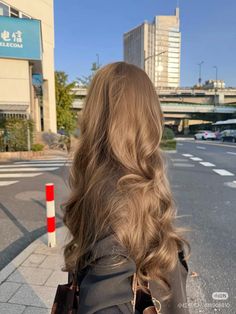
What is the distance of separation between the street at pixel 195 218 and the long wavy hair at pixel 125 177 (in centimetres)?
30

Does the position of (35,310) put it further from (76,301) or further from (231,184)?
(231,184)

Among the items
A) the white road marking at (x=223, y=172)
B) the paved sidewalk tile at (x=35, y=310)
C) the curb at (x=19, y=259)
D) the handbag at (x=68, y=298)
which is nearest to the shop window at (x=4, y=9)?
the white road marking at (x=223, y=172)

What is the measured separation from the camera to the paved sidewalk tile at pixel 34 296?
2.53m

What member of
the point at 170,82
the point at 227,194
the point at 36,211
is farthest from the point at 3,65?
the point at 170,82

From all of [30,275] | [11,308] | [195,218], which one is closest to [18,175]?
[195,218]

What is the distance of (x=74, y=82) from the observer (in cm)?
3033

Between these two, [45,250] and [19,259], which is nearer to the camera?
[19,259]

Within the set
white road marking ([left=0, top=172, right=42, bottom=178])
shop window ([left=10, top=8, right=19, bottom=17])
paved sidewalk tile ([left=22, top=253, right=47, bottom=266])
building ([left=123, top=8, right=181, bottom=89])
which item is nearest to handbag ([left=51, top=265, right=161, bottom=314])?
paved sidewalk tile ([left=22, top=253, right=47, bottom=266])

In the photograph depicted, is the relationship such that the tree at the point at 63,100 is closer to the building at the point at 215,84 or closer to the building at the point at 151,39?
the building at the point at 151,39

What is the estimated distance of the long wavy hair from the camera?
0.97 meters

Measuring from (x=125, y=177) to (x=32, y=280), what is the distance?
2.46 metres

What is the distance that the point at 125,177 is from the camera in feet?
3.24

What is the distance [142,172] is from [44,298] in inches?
85.2

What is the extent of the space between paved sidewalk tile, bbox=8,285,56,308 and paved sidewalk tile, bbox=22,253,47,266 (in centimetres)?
46
